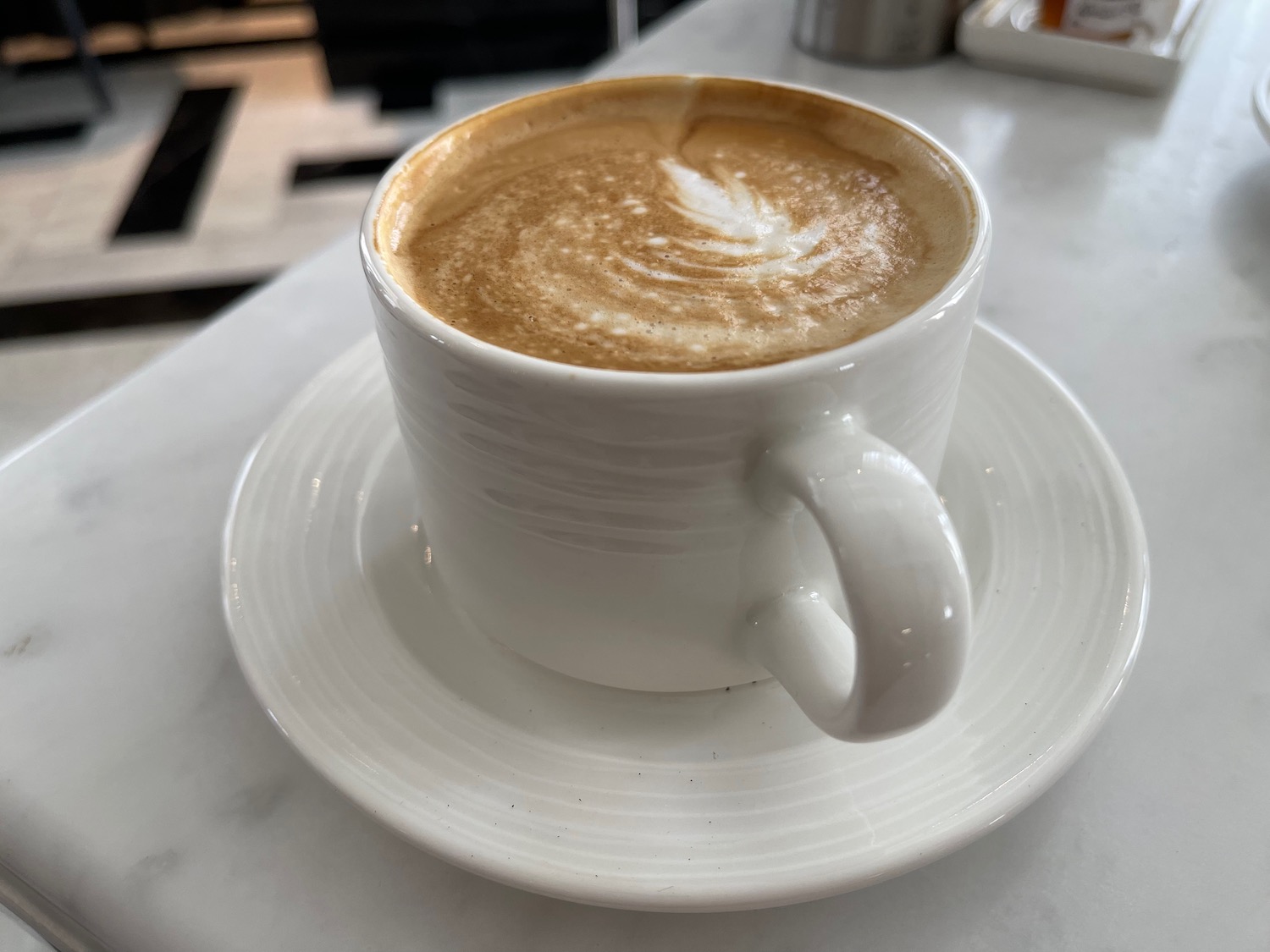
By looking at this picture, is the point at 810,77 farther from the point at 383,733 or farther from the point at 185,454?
the point at 383,733

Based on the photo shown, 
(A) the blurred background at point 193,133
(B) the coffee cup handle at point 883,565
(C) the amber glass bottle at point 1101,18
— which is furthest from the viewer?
(A) the blurred background at point 193,133

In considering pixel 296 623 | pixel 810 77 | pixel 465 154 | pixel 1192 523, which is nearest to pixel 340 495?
pixel 296 623

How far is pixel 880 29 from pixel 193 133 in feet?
6.67

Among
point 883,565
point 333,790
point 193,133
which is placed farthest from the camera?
point 193,133

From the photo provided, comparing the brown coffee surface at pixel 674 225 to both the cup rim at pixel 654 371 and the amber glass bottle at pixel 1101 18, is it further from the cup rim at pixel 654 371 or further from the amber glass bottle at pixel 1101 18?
the amber glass bottle at pixel 1101 18

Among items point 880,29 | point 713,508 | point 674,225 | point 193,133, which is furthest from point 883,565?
point 193,133

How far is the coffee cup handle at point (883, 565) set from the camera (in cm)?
29

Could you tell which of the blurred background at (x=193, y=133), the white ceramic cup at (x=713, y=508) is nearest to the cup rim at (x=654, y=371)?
the white ceramic cup at (x=713, y=508)

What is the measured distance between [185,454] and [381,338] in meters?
0.26

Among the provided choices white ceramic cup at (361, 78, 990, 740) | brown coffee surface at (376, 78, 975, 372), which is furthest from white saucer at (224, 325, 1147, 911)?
brown coffee surface at (376, 78, 975, 372)

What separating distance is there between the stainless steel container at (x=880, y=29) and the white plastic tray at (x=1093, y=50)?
3 cm

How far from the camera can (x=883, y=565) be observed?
29cm

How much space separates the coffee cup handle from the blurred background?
1621mm

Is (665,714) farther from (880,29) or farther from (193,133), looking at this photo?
(193,133)
